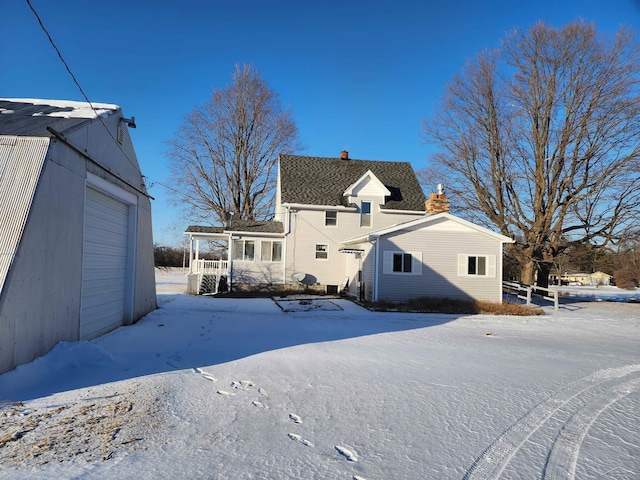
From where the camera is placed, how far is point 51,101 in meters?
9.16

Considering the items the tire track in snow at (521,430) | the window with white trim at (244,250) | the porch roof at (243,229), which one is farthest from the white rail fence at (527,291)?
the window with white trim at (244,250)

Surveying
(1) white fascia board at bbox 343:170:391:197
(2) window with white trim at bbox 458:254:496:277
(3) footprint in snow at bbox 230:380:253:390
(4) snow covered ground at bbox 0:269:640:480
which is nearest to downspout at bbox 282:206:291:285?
(1) white fascia board at bbox 343:170:391:197

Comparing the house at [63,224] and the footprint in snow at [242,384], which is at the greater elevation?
the house at [63,224]

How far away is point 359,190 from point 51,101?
16.5m

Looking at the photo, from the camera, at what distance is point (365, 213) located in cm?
2367

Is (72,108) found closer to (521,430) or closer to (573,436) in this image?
(521,430)

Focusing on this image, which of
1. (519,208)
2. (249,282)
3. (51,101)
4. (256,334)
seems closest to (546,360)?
(256,334)

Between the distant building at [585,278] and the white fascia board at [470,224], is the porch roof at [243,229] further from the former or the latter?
the distant building at [585,278]

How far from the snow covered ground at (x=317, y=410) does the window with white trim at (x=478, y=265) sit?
923cm

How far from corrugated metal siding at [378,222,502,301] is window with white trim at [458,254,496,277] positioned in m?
0.14

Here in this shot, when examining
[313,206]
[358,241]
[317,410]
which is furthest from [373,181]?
[317,410]

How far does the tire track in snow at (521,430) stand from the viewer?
3.31 m

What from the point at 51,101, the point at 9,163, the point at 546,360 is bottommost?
the point at 546,360

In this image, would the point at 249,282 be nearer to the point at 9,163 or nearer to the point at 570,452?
the point at 9,163
